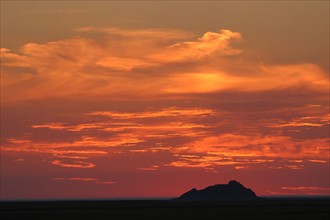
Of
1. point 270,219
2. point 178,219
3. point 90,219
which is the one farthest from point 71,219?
point 270,219

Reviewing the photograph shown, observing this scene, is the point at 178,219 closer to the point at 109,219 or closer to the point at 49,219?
the point at 109,219

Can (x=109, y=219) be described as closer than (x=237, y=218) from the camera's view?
Yes

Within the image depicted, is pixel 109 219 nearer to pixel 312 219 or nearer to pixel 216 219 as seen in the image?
pixel 216 219

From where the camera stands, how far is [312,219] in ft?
318

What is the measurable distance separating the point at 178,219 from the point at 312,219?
20.5 metres

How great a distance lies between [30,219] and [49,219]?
2.95 metres

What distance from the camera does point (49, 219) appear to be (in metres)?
100

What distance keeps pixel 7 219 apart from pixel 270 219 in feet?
133

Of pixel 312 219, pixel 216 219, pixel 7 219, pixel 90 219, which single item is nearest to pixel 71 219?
pixel 90 219

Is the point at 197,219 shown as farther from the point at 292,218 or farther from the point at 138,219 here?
the point at 292,218

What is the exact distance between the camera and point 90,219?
326 feet

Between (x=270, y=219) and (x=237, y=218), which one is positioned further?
(x=237, y=218)

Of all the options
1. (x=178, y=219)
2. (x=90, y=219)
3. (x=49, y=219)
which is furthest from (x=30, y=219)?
(x=178, y=219)

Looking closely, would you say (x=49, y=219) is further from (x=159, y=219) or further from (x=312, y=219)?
(x=312, y=219)
